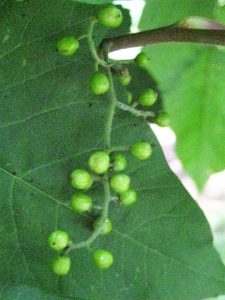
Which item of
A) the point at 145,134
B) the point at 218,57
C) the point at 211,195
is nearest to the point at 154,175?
the point at 145,134

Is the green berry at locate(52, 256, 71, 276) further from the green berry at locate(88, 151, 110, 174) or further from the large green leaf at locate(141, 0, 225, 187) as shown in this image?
the large green leaf at locate(141, 0, 225, 187)

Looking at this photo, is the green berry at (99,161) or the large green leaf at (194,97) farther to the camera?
the large green leaf at (194,97)

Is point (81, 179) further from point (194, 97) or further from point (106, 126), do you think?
point (194, 97)

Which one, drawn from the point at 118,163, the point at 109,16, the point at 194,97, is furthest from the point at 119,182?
the point at 194,97

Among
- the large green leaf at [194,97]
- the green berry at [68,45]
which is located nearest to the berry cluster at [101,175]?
the green berry at [68,45]

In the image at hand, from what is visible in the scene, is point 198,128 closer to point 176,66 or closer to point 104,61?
point 176,66

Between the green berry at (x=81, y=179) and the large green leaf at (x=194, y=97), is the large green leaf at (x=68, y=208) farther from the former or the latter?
the large green leaf at (x=194, y=97)

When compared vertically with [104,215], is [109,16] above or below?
above
